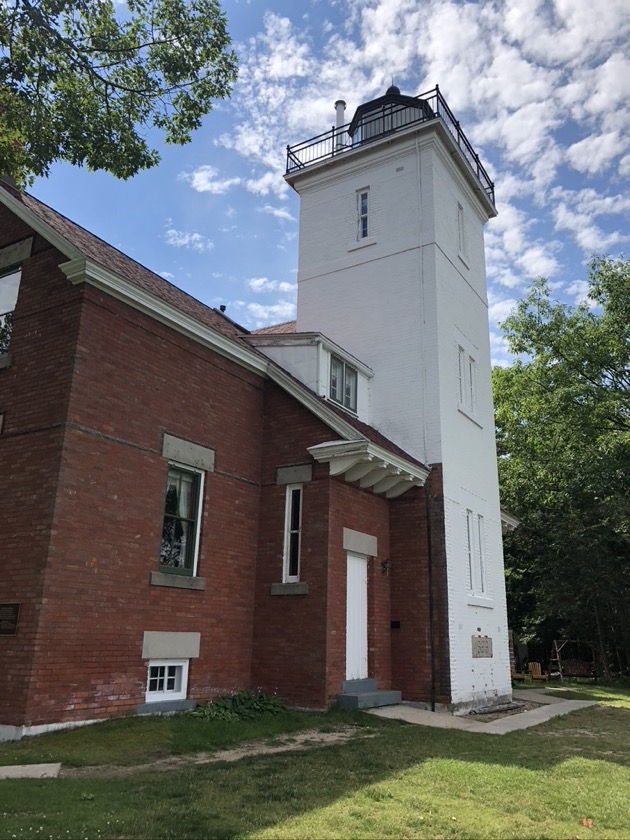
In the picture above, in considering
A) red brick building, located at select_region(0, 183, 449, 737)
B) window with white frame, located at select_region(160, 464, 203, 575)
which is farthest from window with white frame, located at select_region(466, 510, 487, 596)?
window with white frame, located at select_region(160, 464, 203, 575)

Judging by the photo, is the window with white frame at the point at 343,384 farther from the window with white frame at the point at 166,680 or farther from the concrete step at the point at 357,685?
the window with white frame at the point at 166,680

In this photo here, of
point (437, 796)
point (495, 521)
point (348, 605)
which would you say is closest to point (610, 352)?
point (495, 521)

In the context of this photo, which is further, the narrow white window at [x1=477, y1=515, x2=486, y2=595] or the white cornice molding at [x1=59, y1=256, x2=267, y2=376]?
the narrow white window at [x1=477, y1=515, x2=486, y2=595]

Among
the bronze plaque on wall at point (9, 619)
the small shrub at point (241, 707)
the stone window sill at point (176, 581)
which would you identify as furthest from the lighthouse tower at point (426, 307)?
the bronze plaque on wall at point (9, 619)

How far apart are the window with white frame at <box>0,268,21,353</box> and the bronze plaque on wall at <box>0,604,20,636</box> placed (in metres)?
4.20

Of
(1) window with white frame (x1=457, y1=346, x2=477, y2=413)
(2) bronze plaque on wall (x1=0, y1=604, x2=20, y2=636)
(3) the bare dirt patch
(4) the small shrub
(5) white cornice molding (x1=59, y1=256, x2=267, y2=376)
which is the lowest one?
(3) the bare dirt patch

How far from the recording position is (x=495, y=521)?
16.7 metres

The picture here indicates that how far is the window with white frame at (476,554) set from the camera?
581 inches

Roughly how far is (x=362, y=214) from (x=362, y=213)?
5cm

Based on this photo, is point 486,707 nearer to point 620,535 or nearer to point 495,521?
point 495,521

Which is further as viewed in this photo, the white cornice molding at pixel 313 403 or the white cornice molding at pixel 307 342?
the white cornice molding at pixel 307 342

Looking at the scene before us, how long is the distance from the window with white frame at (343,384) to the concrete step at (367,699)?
5.89m

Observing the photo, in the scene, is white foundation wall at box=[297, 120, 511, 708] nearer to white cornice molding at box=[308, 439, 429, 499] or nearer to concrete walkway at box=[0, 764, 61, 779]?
white cornice molding at box=[308, 439, 429, 499]

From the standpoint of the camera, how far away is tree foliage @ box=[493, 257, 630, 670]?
23.6m
